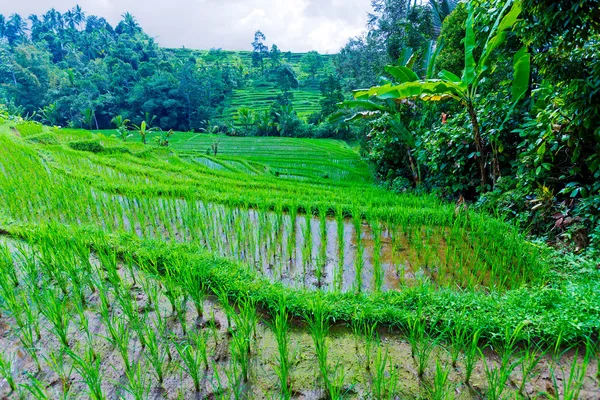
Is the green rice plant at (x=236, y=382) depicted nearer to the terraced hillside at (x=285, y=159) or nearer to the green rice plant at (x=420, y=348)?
the green rice plant at (x=420, y=348)

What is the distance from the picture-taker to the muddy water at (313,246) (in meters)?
2.75

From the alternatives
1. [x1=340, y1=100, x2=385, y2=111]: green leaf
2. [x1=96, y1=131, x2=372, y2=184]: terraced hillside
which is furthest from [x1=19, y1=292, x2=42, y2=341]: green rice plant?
[x1=96, y1=131, x2=372, y2=184]: terraced hillside

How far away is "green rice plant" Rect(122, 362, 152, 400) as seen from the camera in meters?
1.49

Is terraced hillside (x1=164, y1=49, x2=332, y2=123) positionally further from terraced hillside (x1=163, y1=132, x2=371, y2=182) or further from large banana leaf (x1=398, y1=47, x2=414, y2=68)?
large banana leaf (x1=398, y1=47, x2=414, y2=68)

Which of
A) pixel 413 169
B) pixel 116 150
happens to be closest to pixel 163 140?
pixel 116 150

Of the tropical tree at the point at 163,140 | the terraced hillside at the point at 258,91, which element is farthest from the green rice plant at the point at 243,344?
the terraced hillside at the point at 258,91

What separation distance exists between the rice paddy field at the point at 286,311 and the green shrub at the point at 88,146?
7.62 metres

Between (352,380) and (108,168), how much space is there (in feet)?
25.4

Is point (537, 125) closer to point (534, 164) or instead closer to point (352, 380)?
point (534, 164)

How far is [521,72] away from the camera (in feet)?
12.7

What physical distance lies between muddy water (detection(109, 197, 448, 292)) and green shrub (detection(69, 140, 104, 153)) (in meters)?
8.36

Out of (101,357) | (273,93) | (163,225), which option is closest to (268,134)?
(273,93)

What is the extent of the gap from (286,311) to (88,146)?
11.6 meters

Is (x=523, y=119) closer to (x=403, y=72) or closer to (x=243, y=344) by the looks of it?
(x=403, y=72)
